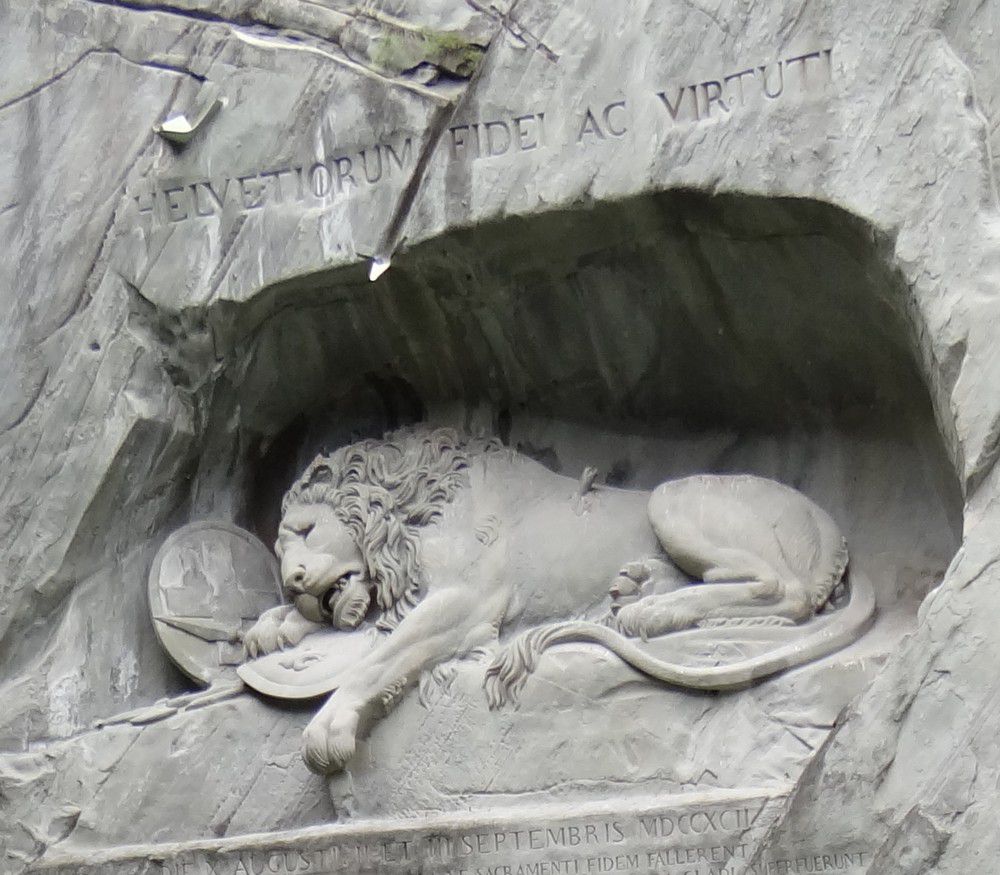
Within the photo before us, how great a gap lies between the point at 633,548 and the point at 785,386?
0.56 m

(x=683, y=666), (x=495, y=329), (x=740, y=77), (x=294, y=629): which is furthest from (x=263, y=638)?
(x=740, y=77)

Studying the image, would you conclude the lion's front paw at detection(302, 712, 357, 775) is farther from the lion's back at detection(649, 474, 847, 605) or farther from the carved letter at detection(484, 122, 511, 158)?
the carved letter at detection(484, 122, 511, 158)

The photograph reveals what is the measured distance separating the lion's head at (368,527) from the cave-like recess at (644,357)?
222mm

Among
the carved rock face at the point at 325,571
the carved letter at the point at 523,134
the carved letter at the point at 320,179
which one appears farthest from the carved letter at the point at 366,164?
the carved rock face at the point at 325,571

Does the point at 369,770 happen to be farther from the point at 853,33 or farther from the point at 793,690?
the point at 853,33

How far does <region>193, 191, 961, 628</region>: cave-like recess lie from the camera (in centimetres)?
472

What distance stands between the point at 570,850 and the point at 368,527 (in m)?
1.03

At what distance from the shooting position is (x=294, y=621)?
5.06 meters

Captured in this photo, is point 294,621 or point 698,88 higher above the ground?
point 698,88

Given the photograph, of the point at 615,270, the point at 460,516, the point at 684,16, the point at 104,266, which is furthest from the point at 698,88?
the point at 104,266

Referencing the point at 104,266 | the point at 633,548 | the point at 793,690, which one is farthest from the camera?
the point at 104,266

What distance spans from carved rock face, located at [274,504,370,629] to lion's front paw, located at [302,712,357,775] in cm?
36

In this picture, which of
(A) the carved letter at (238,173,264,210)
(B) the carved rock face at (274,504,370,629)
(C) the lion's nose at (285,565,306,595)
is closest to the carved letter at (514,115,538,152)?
(A) the carved letter at (238,173,264,210)

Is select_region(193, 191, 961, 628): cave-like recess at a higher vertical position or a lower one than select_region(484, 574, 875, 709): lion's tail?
higher
